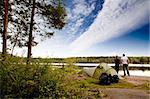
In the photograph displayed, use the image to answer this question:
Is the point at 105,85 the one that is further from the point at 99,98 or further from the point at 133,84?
the point at 99,98

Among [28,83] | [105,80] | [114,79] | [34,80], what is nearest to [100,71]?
[114,79]

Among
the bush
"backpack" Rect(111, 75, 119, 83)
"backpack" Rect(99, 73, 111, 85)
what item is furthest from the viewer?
"backpack" Rect(111, 75, 119, 83)

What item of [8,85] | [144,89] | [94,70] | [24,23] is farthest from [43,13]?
[8,85]

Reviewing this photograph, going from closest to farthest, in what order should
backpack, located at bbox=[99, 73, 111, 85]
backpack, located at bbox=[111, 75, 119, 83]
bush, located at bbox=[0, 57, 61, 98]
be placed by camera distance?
bush, located at bbox=[0, 57, 61, 98], backpack, located at bbox=[99, 73, 111, 85], backpack, located at bbox=[111, 75, 119, 83]

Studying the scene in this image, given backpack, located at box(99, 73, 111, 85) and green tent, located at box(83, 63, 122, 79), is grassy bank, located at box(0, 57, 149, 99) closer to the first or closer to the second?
backpack, located at box(99, 73, 111, 85)

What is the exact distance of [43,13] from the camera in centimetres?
2591

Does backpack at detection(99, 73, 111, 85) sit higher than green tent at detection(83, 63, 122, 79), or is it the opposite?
green tent at detection(83, 63, 122, 79)

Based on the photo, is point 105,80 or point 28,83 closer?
point 28,83

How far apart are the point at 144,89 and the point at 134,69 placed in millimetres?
13338

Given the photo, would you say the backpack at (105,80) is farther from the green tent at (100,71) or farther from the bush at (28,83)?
the bush at (28,83)

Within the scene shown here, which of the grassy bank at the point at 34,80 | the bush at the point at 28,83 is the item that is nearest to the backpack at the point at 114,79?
the grassy bank at the point at 34,80

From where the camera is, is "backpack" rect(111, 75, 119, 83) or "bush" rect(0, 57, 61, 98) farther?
"backpack" rect(111, 75, 119, 83)

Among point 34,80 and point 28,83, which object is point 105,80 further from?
point 28,83

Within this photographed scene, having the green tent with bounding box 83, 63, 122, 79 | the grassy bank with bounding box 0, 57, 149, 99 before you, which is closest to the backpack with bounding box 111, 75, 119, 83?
the green tent with bounding box 83, 63, 122, 79
